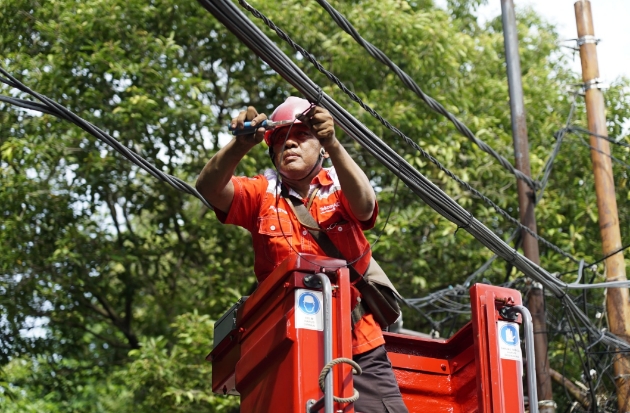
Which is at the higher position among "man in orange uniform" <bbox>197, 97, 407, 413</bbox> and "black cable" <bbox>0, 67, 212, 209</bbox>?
"black cable" <bbox>0, 67, 212, 209</bbox>

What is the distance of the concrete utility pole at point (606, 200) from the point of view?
921 cm

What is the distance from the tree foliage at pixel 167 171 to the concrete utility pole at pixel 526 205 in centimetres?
187

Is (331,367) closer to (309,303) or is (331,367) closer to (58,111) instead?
(309,303)

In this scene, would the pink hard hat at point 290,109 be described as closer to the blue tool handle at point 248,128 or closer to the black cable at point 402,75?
the blue tool handle at point 248,128

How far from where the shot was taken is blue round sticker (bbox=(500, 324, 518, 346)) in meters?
4.53

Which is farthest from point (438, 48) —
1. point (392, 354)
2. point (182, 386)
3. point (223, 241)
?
point (392, 354)

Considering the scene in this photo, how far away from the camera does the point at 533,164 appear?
12.2m

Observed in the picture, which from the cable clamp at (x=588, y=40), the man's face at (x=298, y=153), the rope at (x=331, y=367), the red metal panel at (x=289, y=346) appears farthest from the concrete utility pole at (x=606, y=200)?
the rope at (x=331, y=367)

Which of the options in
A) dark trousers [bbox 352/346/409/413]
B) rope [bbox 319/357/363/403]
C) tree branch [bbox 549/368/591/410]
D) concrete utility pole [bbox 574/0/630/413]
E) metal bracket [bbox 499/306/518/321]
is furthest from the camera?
tree branch [bbox 549/368/591/410]

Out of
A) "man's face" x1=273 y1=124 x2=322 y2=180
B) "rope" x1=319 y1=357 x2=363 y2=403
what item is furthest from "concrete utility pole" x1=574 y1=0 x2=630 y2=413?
"rope" x1=319 y1=357 x2=363 y2=403

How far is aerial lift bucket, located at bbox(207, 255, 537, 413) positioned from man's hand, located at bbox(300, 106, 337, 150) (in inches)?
19.3

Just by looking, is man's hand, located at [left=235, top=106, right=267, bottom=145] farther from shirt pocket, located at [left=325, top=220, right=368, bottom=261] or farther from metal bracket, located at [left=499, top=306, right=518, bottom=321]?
metal bracket, located at [left=499, top=306, right=518, bottom=321]

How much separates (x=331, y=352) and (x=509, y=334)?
1107 millimetres

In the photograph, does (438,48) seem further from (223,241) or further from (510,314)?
(510,314)
